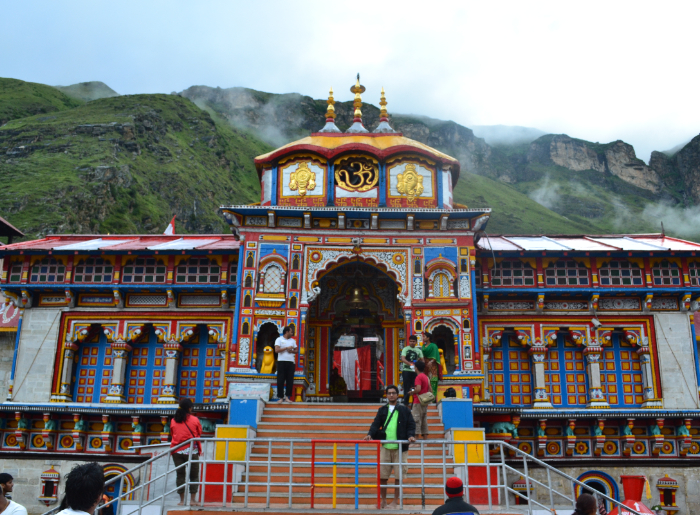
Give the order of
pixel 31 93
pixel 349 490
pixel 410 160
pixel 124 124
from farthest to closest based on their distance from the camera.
Answer: pixel 31 93 < pixel 124 124 < pixel 410 160 < pixel 349 490

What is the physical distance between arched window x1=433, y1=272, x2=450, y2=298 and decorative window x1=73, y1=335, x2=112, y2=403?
35.5 feet

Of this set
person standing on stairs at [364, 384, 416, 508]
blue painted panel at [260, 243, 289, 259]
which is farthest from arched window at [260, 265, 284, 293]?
person standing on stairs at [364, 384, 416, 508]

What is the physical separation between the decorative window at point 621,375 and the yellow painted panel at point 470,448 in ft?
29.1

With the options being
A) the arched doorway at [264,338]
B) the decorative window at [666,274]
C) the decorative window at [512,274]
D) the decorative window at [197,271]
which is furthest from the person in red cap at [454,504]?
the decorative window at [666,274]

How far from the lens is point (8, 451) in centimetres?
1923

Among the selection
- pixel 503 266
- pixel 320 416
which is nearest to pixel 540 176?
pixel 503 266

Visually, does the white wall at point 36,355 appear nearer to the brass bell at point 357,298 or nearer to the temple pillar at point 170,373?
the temple pillar at point 170,373

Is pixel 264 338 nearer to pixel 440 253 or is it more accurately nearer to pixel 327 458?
pixel 440 253

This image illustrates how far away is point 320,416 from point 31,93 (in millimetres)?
95915

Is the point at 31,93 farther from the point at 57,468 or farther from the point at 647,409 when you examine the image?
the point at 647,409

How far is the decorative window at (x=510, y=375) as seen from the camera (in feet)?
67.3

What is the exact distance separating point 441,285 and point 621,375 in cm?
689

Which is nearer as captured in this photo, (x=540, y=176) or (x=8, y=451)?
(x=8, y=451)

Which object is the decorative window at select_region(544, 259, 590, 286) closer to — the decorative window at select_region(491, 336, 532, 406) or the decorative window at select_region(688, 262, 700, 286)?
the decorative window at select_region(491, 336, 532, 406)
